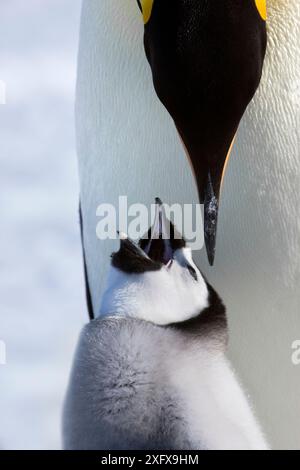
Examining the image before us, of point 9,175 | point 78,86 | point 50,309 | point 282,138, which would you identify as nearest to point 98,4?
point 78,86

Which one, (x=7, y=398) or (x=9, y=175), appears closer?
(x=7, y=398)

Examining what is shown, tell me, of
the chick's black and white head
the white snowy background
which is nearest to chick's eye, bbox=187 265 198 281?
the chick's black and white head

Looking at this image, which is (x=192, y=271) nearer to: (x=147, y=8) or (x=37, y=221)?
(x=147, y=8)

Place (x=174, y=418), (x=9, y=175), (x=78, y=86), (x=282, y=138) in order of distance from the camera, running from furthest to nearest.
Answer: (x=9, y=175), (x=78, y=86), (x=282, y=138), (x=174, y=418)

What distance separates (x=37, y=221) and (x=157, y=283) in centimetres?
395

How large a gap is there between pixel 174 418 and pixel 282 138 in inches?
23.7

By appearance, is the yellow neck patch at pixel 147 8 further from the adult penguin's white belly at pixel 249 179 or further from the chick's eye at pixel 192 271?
the chick's eye at pixel 192 271

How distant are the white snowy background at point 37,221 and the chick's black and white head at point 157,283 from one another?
3.41ft

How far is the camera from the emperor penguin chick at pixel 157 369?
1.83 metres

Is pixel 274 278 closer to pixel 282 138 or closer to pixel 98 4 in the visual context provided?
pixel 282 138

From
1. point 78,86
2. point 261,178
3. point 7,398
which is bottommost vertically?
point 7,398

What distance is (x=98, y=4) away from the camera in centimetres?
234

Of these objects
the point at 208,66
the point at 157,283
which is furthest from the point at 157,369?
the point at 208,66

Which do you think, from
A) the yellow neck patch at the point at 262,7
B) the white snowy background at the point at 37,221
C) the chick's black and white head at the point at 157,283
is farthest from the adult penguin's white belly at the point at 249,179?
the white snowy background at the point at 37,221
